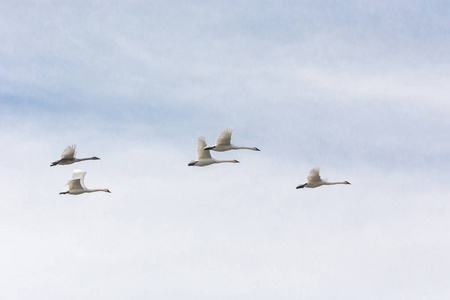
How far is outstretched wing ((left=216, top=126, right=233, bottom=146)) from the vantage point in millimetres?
114625

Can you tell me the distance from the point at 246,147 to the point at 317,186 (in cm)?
855

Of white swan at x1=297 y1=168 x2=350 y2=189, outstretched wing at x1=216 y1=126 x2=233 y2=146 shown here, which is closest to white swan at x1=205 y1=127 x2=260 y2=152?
outstretched wing at x1=216 y1=126 x2=233 y2=146

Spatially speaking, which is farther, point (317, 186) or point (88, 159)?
point (88, 159)

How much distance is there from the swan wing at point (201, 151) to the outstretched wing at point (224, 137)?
12.1 feet

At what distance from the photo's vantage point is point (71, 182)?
117312 millimetres

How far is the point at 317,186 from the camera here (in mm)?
115375

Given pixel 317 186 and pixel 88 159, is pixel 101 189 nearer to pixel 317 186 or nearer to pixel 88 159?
pixel 88 159

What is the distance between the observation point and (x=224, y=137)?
378 feet

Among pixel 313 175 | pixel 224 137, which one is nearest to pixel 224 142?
pixel 224 137

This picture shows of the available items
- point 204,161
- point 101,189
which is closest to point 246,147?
point 204,161

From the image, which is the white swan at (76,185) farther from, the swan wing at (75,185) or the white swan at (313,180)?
the white swan at (313,180)

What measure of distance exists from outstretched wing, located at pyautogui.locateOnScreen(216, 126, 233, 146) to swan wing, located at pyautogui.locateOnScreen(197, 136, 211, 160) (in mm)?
3681

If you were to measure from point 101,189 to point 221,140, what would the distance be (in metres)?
13.9

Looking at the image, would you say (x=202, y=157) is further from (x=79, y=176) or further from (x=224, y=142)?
(x=79, y=176)
